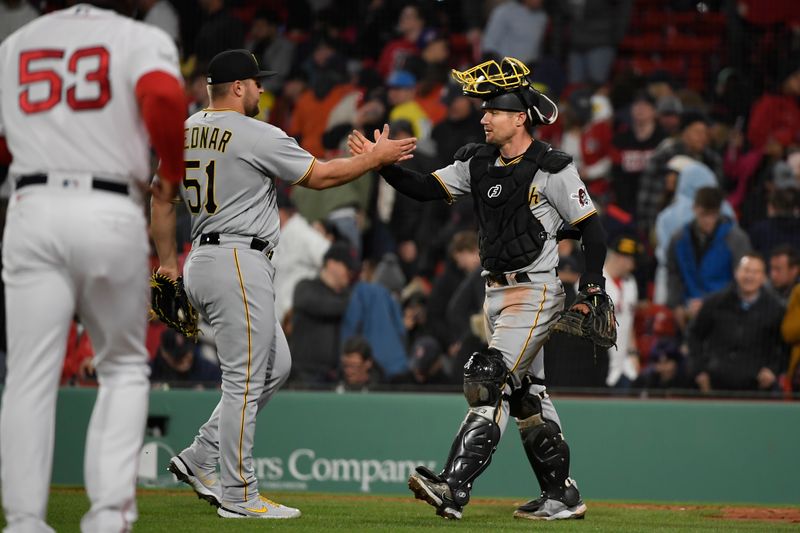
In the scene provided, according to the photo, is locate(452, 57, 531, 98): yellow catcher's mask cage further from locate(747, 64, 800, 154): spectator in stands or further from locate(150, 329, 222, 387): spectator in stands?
locate(747, 64, 800, 154): spectator in stands

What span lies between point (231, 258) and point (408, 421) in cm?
393

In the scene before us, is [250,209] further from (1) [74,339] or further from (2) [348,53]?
(2) [348,53]

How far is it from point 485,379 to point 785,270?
5071 mm

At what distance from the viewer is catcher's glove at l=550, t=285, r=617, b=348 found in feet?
20.7

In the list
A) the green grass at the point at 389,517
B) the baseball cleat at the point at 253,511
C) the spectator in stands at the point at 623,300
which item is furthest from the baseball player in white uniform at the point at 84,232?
the spectator in stands at the point at 623,300

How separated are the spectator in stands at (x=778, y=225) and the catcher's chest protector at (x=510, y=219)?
16.9ft

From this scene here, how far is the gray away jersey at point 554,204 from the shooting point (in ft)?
21.2

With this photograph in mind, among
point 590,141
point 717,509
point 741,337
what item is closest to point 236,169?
point 717,509

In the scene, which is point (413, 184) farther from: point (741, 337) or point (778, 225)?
point (778, 225)

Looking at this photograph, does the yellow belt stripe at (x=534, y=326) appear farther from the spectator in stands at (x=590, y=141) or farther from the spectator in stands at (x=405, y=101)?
the spectator in stands at (x=405, y=101)

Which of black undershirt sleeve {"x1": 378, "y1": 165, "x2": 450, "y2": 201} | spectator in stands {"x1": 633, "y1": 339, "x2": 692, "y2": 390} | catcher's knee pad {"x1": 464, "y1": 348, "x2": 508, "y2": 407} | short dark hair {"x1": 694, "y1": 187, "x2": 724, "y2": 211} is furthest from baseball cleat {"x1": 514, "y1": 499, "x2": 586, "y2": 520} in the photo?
short dark hair {"x1": 694, "y1": 187, "x2": 724, "y2": 211}

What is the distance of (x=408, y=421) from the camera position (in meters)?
9.92

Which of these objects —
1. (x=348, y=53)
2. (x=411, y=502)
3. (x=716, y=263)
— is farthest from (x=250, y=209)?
(x=348, y=53)

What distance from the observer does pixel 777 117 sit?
40.7 feet
